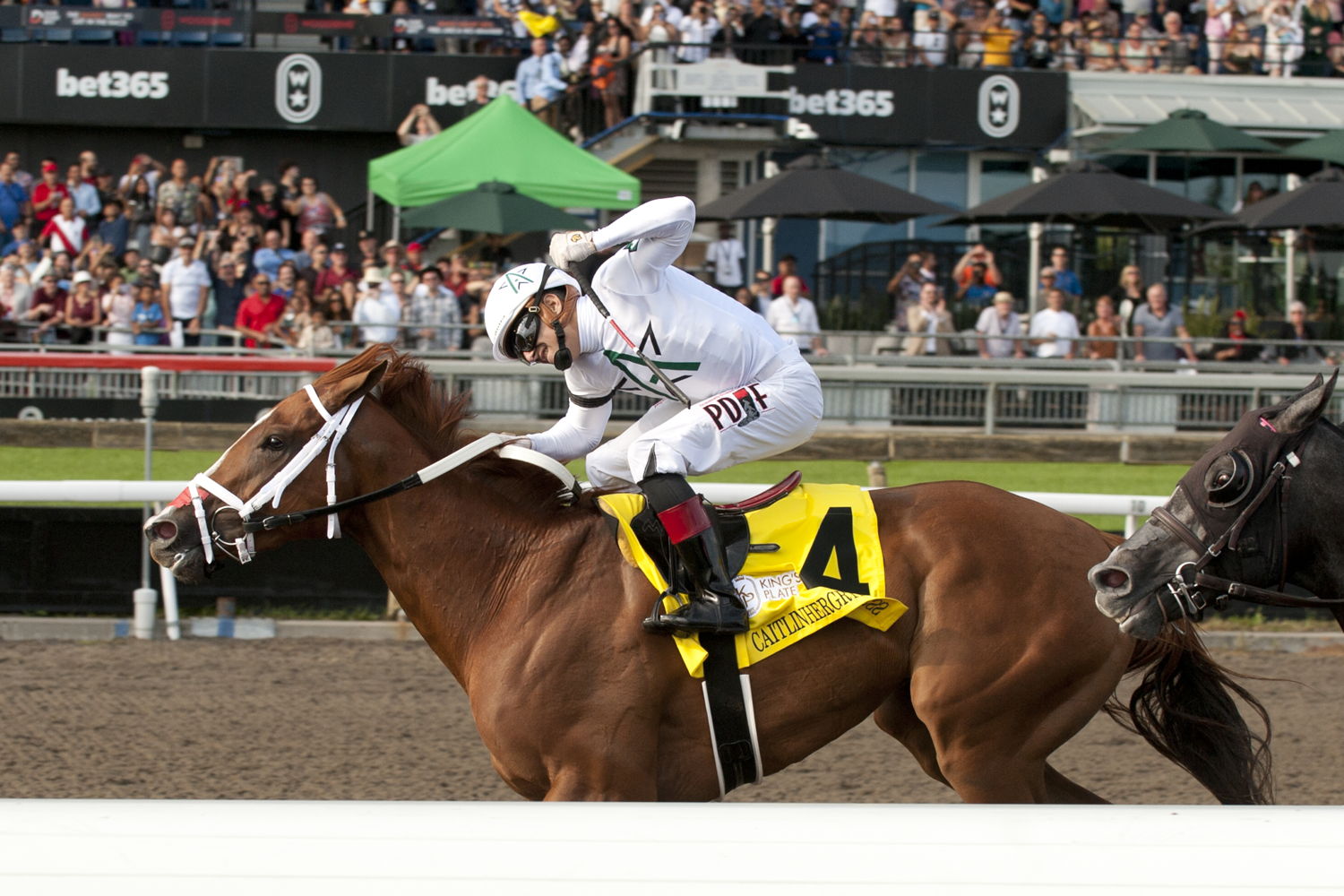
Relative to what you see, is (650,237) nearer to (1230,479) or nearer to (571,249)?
(571,249)

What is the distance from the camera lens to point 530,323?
379 cm

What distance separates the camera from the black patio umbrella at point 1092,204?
14.3 meters

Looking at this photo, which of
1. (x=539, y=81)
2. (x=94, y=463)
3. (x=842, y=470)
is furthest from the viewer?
(x=539, y=81)

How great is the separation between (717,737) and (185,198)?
504 inches

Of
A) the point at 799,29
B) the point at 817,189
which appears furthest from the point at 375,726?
the point at 799,29

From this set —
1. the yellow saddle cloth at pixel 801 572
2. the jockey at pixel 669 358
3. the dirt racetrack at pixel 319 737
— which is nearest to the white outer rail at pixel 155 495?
the dirt racetrack at pixel 319 737

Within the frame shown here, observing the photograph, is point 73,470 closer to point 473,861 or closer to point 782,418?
point 782,418

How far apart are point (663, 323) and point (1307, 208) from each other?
39.5 ft

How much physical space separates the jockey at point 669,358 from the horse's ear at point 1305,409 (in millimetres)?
1127

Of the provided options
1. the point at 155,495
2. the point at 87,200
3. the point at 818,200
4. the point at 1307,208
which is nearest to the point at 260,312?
the point at 87,200

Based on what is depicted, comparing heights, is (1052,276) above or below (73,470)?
above

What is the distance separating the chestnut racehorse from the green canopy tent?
34.5 ft

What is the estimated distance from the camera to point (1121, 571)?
3.26 meters

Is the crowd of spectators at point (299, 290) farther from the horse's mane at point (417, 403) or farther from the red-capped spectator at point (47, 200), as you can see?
the horse's mane at point (417, 403)
